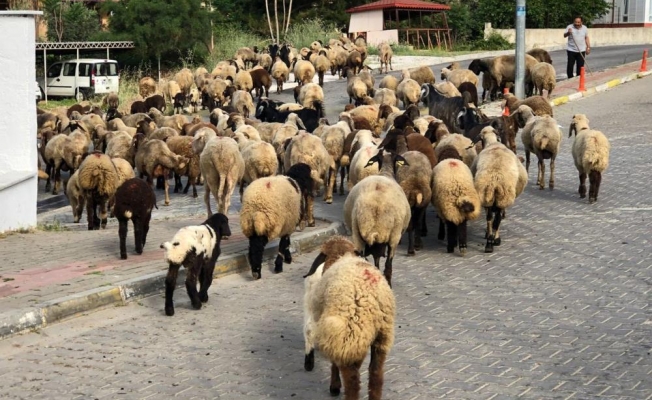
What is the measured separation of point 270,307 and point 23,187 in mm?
5525

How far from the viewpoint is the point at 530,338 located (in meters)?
9.13

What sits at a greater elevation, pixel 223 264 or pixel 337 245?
pixel 337 245

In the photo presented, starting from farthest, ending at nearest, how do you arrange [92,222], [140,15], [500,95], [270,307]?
[140,15] → [500,95] → [92,222] → [270,307]

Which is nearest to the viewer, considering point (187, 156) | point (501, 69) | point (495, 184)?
point (495, 184)

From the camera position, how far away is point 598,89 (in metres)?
31.0

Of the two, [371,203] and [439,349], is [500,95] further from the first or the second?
[439,349]

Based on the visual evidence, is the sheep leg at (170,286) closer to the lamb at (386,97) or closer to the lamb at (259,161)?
the lamb at (259,161)

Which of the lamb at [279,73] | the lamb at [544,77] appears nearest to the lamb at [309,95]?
the lamb at [544,77]

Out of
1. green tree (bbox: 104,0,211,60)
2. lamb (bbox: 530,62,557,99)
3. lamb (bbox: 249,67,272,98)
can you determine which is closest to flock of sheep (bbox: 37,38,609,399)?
lamb (bbox: 530,62,557,99)

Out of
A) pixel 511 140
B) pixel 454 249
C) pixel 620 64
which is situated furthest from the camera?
pixel 620 64

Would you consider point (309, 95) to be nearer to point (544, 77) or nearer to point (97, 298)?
point (544, 77)

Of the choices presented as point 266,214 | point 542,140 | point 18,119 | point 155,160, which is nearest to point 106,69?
point 155,160

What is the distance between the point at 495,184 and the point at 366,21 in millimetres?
43819

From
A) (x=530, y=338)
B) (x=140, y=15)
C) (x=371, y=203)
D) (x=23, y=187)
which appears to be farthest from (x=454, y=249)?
(x=140, y=15)
